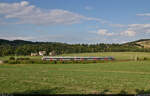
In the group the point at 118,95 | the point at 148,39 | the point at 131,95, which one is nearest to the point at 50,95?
the point at 118,95

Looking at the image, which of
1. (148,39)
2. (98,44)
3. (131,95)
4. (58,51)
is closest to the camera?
(131,95)

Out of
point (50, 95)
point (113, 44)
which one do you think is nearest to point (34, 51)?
point (113, 44)

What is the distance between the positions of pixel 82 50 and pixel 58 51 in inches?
698

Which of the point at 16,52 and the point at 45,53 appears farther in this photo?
the point at 45,53

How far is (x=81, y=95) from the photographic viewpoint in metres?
10.1

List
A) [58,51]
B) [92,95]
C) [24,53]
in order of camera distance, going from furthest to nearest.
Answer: [58,51] < [24,53] < [92,95]

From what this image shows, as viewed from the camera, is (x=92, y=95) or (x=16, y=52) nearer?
(x=92, y=95)

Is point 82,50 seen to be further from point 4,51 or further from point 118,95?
point 118,95

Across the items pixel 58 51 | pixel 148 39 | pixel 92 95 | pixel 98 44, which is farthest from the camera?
pixel 148 39

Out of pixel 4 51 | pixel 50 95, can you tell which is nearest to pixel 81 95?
pixel 50 95

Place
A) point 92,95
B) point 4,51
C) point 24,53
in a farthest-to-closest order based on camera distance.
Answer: point 24,53
point 4,51
point 92,95

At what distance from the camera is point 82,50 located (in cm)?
14575

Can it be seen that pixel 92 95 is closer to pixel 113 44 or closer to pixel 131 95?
pixel 131 95

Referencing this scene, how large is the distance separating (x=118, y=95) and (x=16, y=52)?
121 metres
